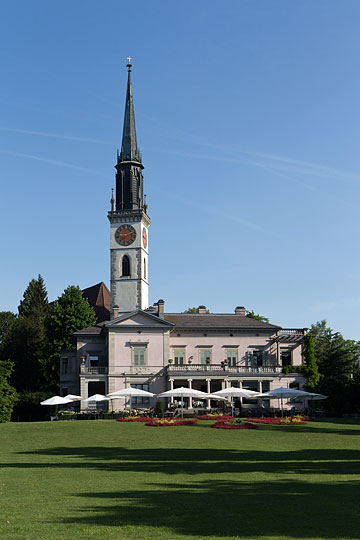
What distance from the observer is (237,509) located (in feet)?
38.8

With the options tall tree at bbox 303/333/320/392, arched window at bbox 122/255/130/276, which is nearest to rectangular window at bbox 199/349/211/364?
tall tree at bbox 303/333/320/392

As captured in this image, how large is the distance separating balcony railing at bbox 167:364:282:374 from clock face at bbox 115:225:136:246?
21.3 m

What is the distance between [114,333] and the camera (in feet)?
188

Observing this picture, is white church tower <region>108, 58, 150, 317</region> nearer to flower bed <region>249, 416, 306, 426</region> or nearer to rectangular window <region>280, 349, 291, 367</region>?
rectangular window <region>280, 349, 291, 367</region>

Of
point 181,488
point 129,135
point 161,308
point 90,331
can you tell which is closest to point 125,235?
point 129,135

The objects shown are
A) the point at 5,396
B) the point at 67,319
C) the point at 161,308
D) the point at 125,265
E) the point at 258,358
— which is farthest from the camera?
the point at 125,265

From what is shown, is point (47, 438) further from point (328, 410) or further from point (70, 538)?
point (328, 410)

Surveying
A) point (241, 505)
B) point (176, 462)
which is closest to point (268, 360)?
point (176, 462)

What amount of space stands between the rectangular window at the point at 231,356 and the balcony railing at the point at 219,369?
1375 millimetres

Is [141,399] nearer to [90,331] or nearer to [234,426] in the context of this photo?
[90,331]

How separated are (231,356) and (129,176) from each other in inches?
1065

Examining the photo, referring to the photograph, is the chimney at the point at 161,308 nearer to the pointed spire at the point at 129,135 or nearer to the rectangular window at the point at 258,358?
the rectangular window at the point at 258,358

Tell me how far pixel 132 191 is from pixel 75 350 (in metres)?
22.6

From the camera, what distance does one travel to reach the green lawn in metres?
10.3
